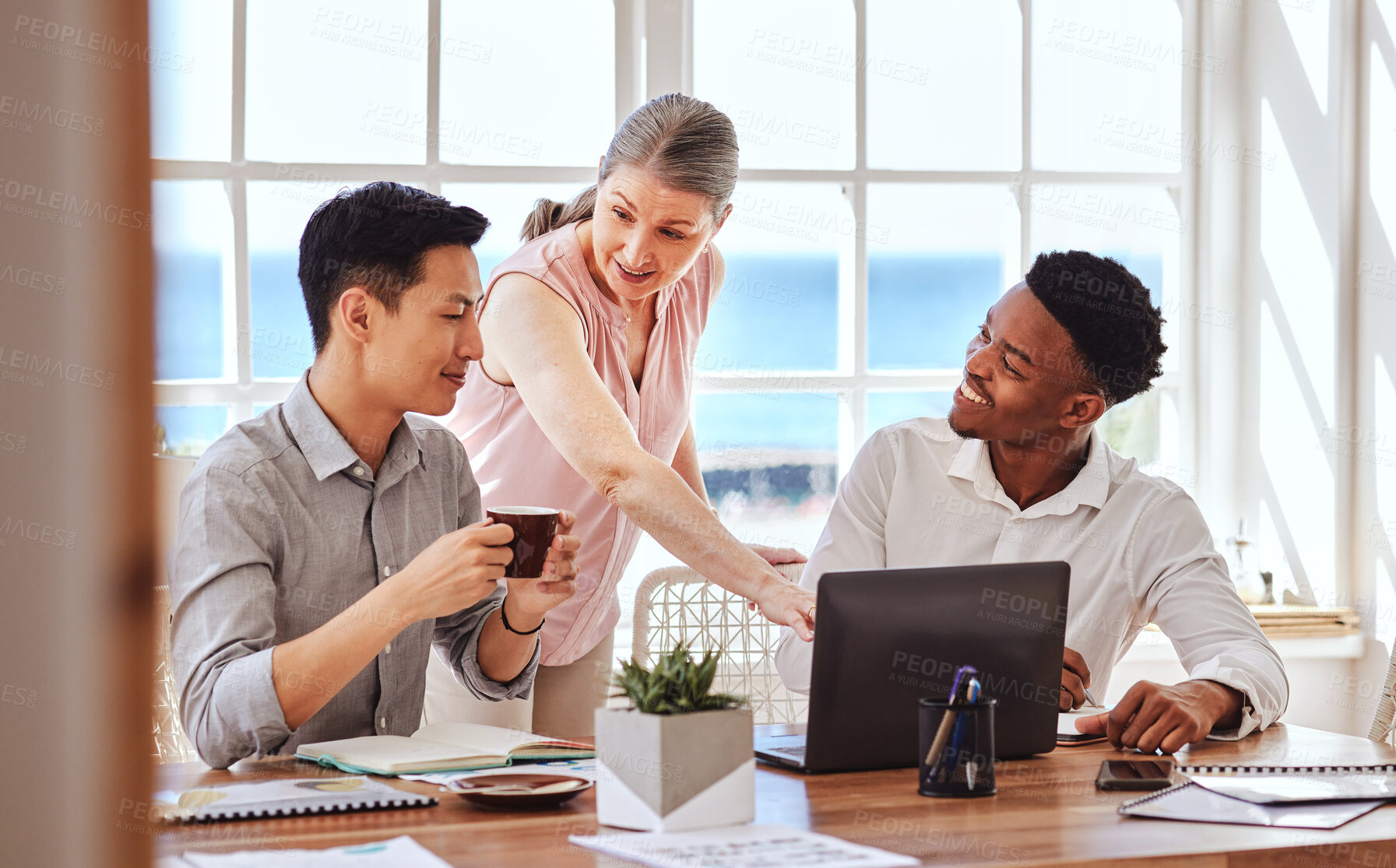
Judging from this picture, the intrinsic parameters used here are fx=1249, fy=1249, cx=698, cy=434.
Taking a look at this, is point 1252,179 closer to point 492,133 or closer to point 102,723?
point 492,133

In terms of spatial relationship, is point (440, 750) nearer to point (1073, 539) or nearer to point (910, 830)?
point (910, 830)

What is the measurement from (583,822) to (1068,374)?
125cm

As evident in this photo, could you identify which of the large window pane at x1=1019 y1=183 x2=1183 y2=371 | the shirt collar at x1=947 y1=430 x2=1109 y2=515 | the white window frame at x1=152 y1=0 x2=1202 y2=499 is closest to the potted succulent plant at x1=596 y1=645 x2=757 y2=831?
the shirt collar at x1=947 y1=430 x2=1109 y2=515

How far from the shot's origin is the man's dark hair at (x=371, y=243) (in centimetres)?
170

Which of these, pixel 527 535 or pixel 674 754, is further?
pixel 527 535

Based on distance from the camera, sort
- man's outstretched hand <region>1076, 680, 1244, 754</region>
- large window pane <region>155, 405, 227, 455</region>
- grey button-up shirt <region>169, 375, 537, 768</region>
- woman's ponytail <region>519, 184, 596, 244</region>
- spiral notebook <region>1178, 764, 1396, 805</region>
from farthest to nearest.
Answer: large window pane <region>155, 405, 227, 455</region> → woman's ponytail <region>519, 184, 596, 244</region> → man's outstretched hand <region>1076, 680, 1244, 754</region> → grey button-up shirt <region>169, 375, 537, 768</region> → spiral notebook <region>1178, 764, 1396, 805</region>

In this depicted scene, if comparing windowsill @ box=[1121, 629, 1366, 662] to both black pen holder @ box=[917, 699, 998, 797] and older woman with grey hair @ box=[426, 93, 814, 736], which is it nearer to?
older woman with grey hair @ box=[426, 93, 814, 736]

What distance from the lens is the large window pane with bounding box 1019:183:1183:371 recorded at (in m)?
3.34

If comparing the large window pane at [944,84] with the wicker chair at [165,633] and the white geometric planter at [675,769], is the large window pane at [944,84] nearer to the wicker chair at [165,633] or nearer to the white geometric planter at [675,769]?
the wicker chair at [165,633]

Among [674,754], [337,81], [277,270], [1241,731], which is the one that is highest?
[337,81]

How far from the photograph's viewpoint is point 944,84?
10.8 feet

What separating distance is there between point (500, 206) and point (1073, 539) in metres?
1.67

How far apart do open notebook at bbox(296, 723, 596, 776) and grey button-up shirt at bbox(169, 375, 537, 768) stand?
0.07 meters

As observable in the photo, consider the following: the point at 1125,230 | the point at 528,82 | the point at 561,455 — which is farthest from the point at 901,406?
the point at 561,455
